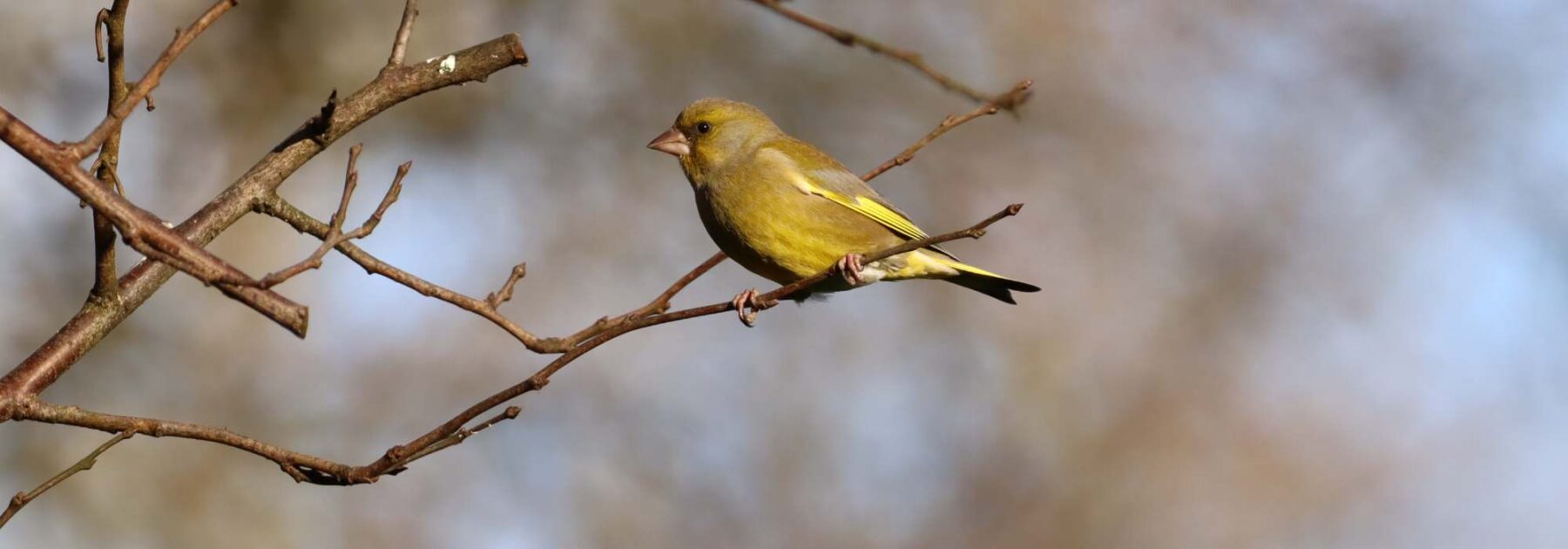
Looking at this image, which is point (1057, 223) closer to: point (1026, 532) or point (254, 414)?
point (1026, 532)

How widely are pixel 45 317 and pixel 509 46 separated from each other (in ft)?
28.1

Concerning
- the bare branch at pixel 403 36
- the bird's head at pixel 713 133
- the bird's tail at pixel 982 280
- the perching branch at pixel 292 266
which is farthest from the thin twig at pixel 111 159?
the bird's tail at pixel 982 280

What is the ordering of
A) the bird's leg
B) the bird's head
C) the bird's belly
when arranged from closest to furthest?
1. the bird's leg
2. the bird's belly
3. the bird's head

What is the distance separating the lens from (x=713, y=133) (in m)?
5.98

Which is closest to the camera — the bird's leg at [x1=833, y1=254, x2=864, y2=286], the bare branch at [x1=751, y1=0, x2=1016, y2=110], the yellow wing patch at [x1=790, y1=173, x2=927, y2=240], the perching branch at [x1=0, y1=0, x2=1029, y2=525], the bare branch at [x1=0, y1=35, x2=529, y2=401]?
the bare branch at [x1=751, y1=0, x2=1016, y2=110]

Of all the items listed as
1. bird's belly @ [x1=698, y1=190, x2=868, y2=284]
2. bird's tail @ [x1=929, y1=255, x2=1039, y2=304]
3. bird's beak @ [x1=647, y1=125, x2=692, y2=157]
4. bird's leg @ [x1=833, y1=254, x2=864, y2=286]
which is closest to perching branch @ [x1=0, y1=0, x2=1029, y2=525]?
bird's leg @ [x1=833, y1=254, x2=864, y2=286]

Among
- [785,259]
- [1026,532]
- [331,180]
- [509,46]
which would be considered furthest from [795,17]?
[331,180]

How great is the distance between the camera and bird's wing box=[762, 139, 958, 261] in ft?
18.9

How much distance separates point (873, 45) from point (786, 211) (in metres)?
3.45

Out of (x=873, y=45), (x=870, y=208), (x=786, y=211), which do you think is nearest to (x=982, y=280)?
(x=870, y=208)

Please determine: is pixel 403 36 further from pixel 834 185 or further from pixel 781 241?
pixel 834 185

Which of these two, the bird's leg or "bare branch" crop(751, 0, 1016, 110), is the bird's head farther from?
"bare branch" crop(751, 0, 1016, 110)

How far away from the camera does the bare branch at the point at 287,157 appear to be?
313cm

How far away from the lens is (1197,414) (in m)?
12.0
